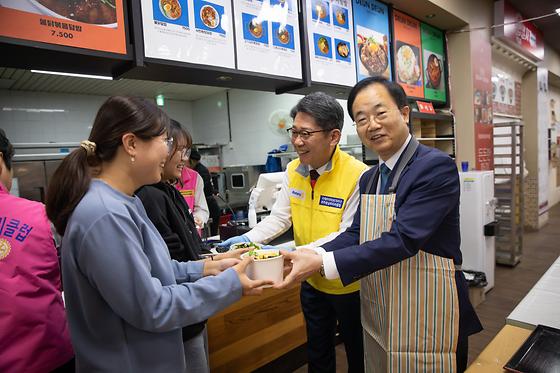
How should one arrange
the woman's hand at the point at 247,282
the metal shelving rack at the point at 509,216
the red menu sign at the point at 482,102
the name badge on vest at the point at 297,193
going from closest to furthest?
the woman's hand at the point at 247,282 → the name badge on vest at the point at 297,193 → the red menu sign at the point at 482,102 → the metal shelving rack at the point at 509,216

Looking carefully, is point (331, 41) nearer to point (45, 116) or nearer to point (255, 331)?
point (255, 331)

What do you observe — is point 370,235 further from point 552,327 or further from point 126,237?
point 126,237

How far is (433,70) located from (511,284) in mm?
2776

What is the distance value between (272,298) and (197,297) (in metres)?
1.63

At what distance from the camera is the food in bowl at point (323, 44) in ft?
9.87

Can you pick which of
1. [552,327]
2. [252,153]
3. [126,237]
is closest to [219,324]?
[126,237]

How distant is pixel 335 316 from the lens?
1.83 meters

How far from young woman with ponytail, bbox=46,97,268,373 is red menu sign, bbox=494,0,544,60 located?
17.7 feet

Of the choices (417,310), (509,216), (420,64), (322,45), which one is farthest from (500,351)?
(509,216)

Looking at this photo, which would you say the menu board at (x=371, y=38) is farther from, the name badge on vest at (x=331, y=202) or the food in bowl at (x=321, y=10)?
the name badge on vest at (x=331, y=202)

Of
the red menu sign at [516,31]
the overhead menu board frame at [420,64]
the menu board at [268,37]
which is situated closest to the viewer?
the menu board at [268,37]

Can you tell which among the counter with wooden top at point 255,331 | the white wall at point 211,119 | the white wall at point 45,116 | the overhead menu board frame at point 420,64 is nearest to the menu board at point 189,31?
the counter with wooden top at point 255,331

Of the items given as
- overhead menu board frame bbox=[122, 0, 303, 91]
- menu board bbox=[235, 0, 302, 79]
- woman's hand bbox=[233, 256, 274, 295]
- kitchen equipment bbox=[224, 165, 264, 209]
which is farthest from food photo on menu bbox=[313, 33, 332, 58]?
kitchen equipment bbox=[224, 165, 264, 209]

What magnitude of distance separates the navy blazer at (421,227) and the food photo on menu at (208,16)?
1626 mm
